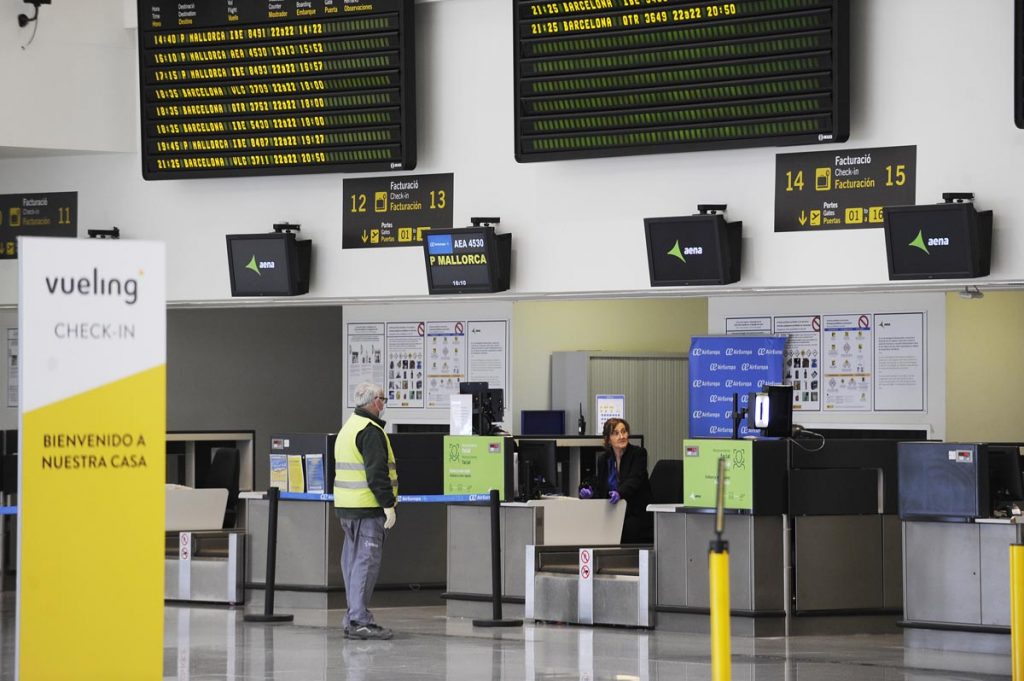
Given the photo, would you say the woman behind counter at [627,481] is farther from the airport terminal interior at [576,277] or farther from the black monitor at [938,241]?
the black monitor at [938,241]

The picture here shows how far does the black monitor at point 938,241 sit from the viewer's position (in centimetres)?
916

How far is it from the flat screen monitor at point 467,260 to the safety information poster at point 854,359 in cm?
206

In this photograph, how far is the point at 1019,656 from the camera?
7.07 metres

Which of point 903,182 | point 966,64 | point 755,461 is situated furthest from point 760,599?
point 966,64

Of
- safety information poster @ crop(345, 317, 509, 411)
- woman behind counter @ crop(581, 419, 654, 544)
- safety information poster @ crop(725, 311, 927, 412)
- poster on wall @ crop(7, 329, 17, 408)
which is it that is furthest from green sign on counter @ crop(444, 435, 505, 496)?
poster on wall @ crop(7, 329, 17, 408)

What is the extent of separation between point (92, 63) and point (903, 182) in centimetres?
599

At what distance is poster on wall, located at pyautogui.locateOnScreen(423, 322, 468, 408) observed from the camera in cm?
1243

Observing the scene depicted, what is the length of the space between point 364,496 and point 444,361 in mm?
3050

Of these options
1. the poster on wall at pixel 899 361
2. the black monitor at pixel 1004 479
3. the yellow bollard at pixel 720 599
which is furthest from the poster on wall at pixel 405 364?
the yellow bollard at pixel 720 599

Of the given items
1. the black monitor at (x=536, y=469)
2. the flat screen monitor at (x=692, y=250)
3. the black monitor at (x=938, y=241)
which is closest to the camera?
Result: the black monitor at (x=938, y=241)

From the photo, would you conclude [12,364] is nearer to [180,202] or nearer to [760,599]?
[180,202]

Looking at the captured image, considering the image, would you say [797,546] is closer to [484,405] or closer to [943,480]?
[943,480]

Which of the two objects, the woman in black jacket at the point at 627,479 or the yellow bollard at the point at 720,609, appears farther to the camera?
the woman in black jacket at the point at 627,479

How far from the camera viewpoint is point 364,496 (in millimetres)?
9547
